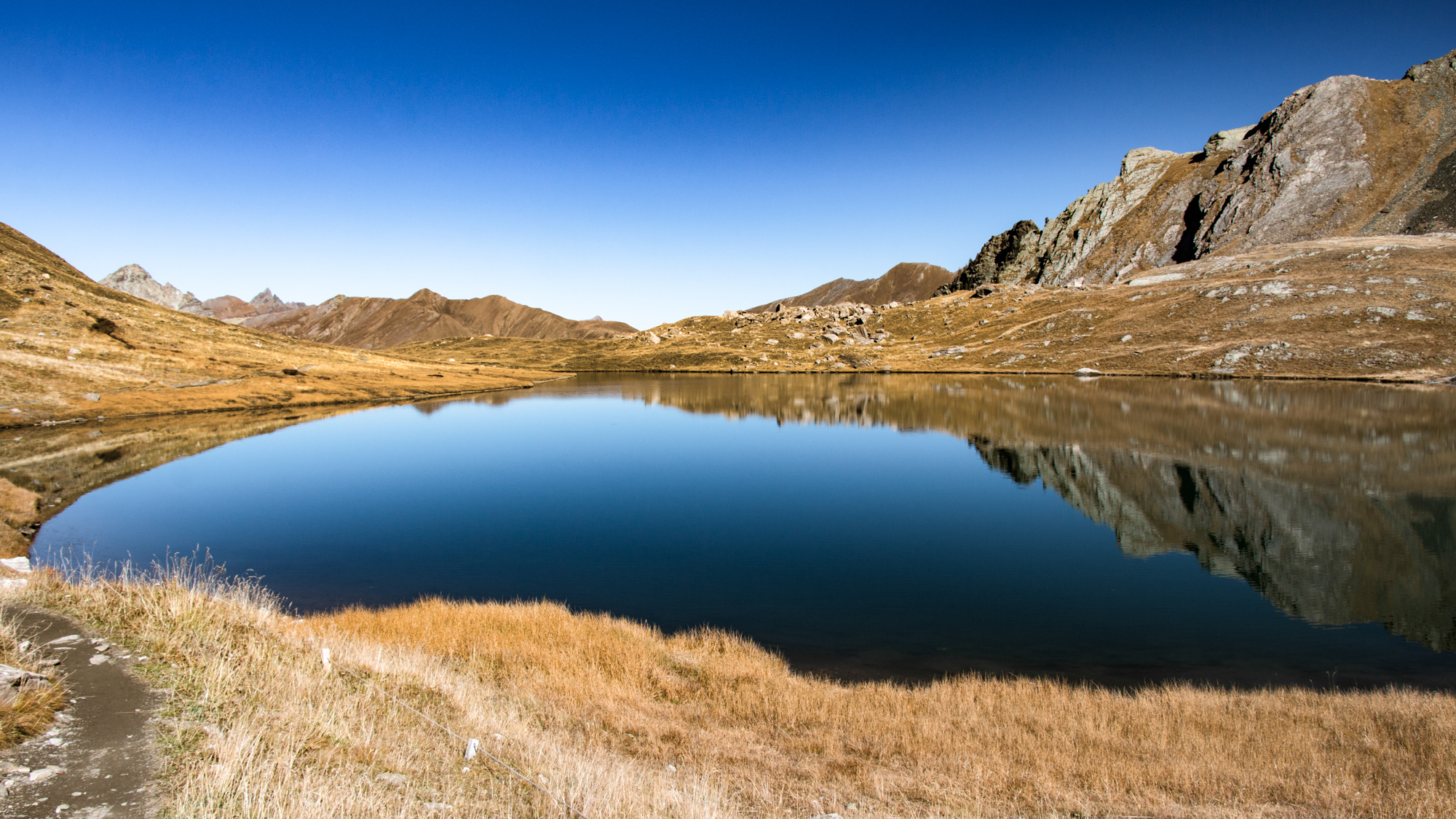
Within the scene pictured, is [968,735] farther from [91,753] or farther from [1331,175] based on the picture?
[1331,175]

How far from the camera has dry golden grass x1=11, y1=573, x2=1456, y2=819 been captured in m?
7.68

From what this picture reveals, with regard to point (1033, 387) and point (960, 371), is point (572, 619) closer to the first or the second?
point (1033, 387)

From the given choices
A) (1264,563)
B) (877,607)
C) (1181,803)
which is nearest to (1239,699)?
(1181,803)

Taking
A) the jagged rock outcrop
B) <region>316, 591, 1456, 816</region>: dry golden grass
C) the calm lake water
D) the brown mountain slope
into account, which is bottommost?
the calm lake water

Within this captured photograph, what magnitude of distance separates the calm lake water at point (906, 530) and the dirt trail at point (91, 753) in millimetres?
11856

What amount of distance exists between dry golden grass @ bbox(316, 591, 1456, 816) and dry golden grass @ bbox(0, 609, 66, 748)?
5347mm

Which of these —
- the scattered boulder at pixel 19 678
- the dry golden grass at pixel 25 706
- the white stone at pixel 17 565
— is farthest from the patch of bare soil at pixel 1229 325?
the white stone at pixel 17 565

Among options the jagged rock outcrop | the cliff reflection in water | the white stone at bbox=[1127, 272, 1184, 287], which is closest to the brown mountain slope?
the cliff reflection in water

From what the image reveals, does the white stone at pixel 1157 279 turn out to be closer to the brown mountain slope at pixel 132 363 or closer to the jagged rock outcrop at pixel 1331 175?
the jagged rock outcrop at pixel 1331 175

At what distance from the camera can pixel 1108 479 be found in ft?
118

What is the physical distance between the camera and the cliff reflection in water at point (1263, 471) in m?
20.7

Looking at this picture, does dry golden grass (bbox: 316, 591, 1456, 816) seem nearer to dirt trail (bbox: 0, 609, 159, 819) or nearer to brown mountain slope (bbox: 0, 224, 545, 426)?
→ dirt trail (bbox: 0, 609, 159, 819)

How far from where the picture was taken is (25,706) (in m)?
7.40

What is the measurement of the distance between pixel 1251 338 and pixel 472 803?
123829mm
